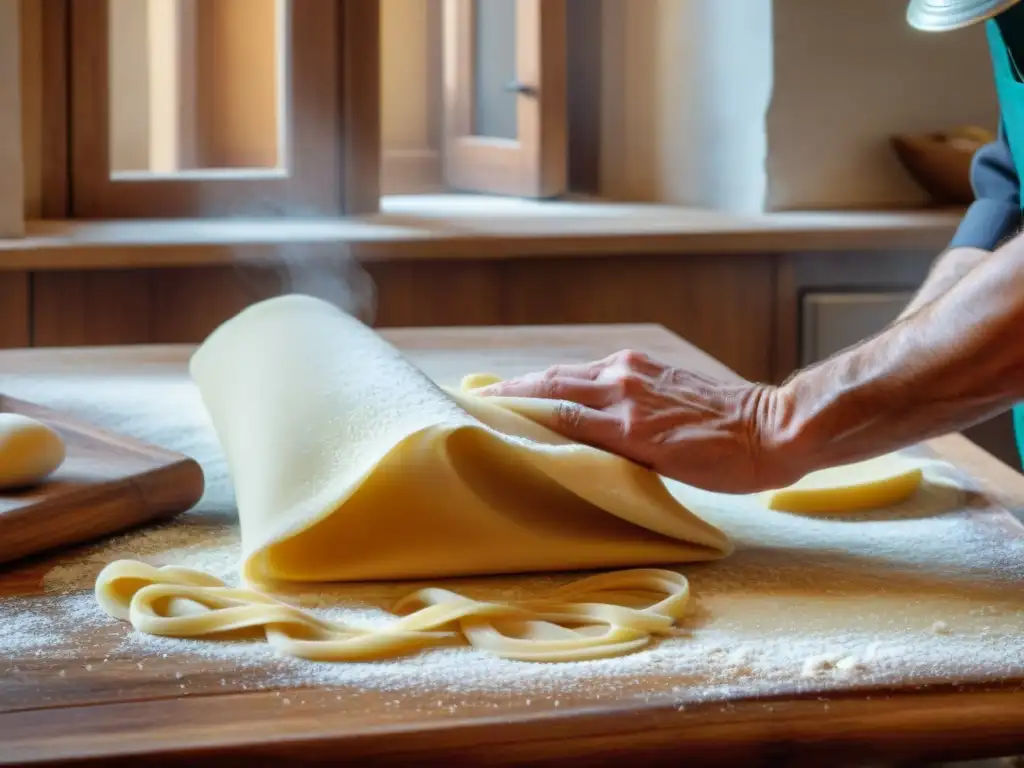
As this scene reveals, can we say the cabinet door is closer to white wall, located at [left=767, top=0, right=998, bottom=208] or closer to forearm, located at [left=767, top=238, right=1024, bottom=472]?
white wall, located at [left=767, top=0, right=998, bottom=208]

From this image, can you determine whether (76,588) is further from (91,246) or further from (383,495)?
(91,246)

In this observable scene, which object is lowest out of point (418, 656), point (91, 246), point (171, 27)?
point (418, 656)

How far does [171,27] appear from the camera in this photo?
2.63 meters

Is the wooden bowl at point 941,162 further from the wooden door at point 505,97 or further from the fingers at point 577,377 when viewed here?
the fingers at point 577,377

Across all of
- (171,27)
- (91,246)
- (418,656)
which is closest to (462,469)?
(418,656)

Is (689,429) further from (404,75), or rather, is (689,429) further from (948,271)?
(404,75)

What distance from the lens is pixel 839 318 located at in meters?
2.26

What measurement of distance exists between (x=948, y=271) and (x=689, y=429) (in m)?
0.52

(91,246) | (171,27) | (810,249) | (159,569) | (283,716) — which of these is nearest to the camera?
(283,716)

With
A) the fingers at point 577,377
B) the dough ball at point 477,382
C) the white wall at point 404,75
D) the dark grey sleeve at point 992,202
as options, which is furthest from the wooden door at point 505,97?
the fingers at point 577,377

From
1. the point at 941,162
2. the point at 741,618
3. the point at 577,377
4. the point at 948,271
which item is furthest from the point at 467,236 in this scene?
the point at 741,618

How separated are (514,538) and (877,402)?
24 centimetres

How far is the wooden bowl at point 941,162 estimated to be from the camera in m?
2.38

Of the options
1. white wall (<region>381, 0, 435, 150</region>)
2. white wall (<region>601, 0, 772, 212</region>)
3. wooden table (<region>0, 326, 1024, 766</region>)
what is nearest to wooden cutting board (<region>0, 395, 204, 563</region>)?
wooden table (<region>0, 326, 1024, 766</region>)
